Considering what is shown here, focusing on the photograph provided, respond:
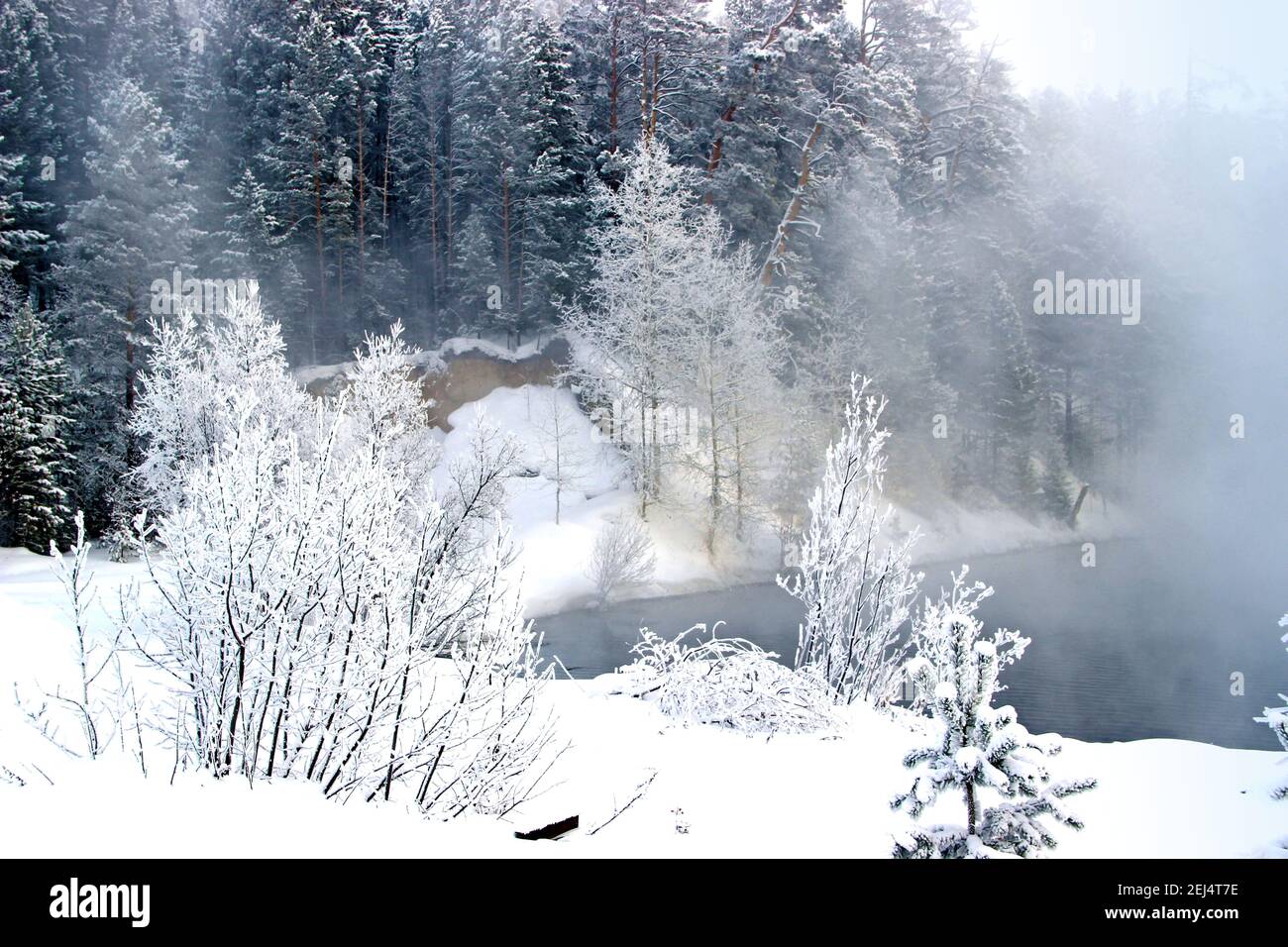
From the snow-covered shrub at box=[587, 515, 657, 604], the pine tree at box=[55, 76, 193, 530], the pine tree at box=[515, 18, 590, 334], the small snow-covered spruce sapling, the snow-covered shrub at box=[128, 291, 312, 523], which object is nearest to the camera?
the small snow-covered spruce sapling

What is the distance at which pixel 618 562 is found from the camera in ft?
74.6

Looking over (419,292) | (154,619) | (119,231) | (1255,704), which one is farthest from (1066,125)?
(154,619)

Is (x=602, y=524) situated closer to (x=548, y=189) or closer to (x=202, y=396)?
(x=202, y=396)

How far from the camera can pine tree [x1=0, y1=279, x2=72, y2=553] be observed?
24.0m

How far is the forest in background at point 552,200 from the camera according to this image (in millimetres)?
28297

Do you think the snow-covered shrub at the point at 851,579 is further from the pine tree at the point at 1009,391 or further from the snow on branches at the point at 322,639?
the pine tree at the point at 1009,391

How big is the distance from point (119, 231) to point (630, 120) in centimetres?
1980

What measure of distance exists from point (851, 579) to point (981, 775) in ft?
15.5

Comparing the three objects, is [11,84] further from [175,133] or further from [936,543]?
[936,543]

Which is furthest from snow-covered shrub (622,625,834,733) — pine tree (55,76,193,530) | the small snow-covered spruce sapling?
pine tree (55,76,193,530)

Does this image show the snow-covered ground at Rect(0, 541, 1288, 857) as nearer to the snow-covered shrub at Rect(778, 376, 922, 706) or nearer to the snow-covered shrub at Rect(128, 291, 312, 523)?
the snow-covered shrub at Rect(778, 376, 922, 706)

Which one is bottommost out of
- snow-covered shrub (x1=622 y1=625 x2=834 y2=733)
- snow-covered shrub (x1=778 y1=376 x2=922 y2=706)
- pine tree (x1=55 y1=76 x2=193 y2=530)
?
snow-covered shrub (x1=622 y1=625 x2=834 y2=733)

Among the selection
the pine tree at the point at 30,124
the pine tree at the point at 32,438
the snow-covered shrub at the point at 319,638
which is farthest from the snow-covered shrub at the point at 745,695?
the pine tree at the point at 30,124

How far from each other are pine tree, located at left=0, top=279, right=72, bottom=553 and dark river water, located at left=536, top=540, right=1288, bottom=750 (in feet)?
49.4
